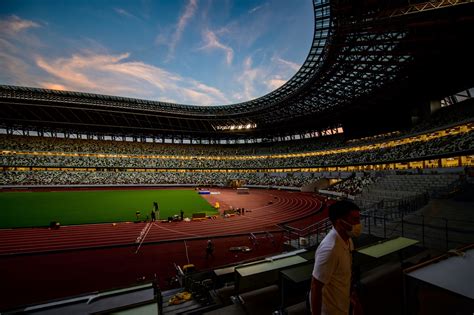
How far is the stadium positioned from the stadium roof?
0.23 m

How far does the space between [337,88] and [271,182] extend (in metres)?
27.5

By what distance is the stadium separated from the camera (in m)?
4.52

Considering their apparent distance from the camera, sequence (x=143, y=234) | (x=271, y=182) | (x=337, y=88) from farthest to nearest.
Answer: (x=271, y=182) → (x=337, y=88) → (x=143, y=234)

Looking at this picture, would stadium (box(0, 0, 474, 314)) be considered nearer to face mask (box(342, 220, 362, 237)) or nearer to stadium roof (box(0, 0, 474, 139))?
stadium roof (box(0, 0, 474, 139))

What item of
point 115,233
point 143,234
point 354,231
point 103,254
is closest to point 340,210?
point 354,231

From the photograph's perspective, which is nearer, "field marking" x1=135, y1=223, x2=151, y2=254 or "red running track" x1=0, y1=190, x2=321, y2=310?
"red running track" x1=0, y1=190, x2=321, y2=310

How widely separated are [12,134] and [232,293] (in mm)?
68118

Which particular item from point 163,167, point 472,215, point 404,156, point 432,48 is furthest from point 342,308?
point 163,167

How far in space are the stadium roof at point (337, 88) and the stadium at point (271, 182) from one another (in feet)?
0.76

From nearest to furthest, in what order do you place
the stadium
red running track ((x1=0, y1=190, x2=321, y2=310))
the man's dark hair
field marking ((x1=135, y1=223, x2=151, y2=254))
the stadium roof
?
the man's dark hair
the stadium
red running track ((x1=0, y1=190, x2=321, y2=310))
field marking ((x1=135, y1=223, x2=151, y2=254))
the stadium roof

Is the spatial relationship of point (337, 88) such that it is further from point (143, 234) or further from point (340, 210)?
point (340, 210)

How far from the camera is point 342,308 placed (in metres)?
2.32

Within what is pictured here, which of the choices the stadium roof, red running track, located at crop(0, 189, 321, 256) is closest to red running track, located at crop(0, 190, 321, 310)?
red running track, located at crop(0, 189, 321, 256)

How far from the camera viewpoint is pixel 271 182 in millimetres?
52156
